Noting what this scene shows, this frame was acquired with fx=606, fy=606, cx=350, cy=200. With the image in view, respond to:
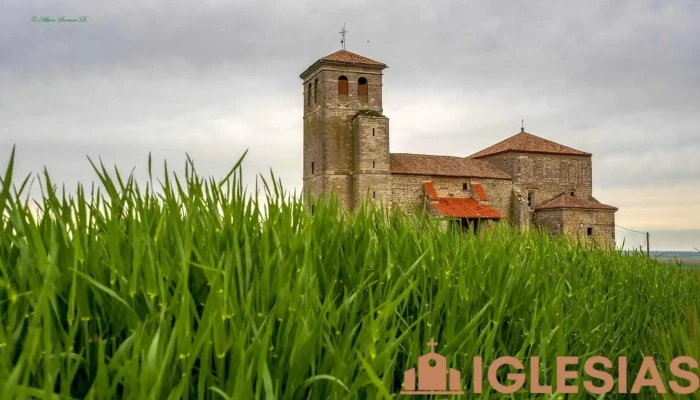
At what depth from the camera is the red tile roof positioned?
1423 inches

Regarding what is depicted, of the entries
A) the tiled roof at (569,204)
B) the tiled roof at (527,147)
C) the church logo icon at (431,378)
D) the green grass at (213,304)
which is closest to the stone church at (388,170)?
the tiled roof at (569,204)

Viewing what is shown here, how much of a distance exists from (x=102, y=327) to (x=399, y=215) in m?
2.42

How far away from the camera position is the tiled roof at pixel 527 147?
42594 millimetres

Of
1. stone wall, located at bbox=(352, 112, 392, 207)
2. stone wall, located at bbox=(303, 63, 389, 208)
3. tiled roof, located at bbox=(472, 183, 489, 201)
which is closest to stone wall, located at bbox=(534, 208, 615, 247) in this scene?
tiled roof, located at bbox=(472, 183, 489, 201)

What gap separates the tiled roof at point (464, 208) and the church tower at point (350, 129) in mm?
3258

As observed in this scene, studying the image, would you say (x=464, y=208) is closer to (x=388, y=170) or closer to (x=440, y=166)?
(x=440, y=166)

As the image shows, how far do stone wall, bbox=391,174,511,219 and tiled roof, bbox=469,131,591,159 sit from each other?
3.50 metres

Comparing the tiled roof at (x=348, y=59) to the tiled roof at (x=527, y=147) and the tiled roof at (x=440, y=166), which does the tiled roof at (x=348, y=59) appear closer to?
the tiled roof at (x=440, y=166)

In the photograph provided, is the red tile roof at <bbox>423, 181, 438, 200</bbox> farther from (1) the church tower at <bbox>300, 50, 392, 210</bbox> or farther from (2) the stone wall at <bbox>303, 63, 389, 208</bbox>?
(2) the stone wall at <bbox>303, 63, 389, 208</bbox>

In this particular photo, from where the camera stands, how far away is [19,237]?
2.11 metres

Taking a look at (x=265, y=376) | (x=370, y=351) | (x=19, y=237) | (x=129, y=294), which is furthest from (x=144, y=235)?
(x=370, y=351)

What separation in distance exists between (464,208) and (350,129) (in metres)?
8.39

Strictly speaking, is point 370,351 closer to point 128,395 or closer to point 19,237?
point 128,395

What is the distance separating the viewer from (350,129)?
121 ft
